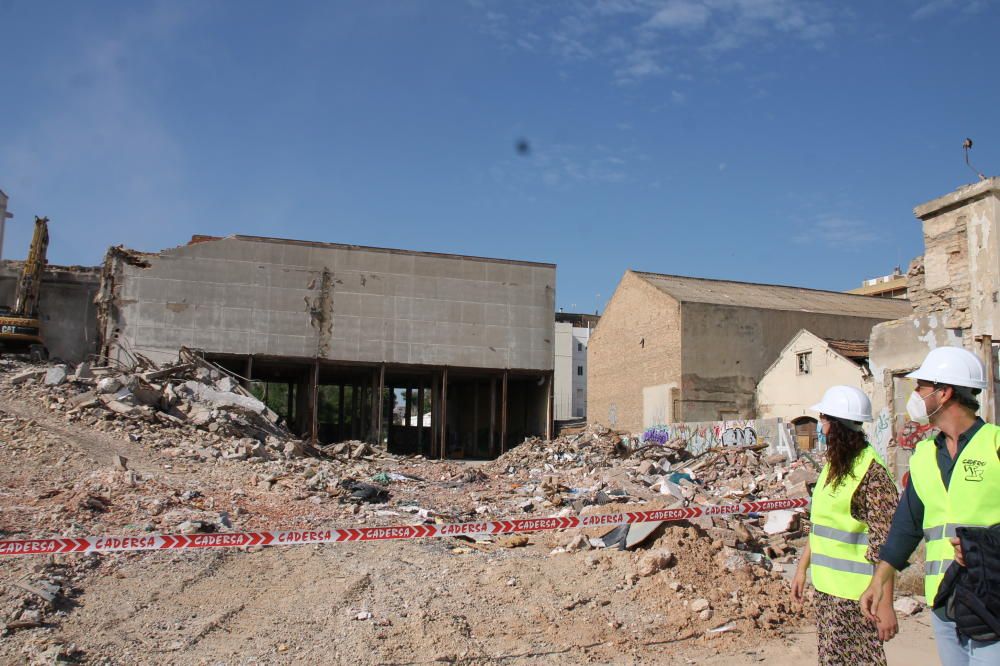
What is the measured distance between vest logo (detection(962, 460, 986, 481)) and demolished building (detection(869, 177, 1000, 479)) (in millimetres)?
9921

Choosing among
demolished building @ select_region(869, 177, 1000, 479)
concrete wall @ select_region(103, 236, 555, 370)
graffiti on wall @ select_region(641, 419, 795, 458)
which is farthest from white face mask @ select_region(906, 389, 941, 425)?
concrete wall @ select_region(103, 236, 555, 370)

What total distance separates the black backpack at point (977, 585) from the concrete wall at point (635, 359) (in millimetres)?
30021

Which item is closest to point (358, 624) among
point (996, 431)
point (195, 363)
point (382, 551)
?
point (382, 551)

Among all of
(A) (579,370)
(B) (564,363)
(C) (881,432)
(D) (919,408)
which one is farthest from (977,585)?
(A) (579,370)

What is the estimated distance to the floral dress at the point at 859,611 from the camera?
3637mm

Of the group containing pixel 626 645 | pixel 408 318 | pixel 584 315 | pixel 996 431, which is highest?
pixel 584 315

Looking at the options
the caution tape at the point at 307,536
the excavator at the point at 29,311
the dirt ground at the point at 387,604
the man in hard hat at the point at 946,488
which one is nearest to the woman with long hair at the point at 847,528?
the man in hard hat at the point at 946,488

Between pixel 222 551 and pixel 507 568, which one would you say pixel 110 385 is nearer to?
pixel 222 551

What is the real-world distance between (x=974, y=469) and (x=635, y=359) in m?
33.4

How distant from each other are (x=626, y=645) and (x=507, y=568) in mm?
2188

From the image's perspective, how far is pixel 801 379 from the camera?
3039 centimetres

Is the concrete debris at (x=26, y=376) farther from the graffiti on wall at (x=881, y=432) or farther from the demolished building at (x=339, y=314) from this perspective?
the graffiti on wall at (x=881, y=432)

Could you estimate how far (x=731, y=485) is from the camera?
17.1 m

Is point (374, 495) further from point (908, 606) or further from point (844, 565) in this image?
point (844, 565)
